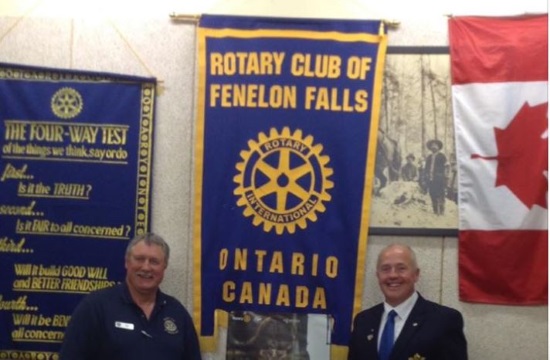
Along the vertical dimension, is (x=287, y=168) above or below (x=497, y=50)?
below

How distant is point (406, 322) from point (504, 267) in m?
0.59

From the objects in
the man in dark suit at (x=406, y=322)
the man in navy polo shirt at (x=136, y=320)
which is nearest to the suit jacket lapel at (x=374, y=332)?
the man in dark suit at (x=406, y=322)

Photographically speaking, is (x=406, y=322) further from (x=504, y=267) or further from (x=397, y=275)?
(x=504, y=267)

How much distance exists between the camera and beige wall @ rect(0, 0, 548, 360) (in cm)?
358

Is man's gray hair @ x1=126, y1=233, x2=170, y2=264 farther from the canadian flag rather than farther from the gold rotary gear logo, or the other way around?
the canadian flag

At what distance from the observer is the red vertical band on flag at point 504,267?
3.52m

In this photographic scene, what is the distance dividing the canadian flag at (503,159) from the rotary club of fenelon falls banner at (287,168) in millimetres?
446

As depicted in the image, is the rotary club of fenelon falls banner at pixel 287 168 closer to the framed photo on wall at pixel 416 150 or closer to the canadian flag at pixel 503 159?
the framed photo on wall at pixel 416 150

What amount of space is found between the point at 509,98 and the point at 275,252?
1305 mm

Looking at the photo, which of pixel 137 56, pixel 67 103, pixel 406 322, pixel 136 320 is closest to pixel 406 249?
pixel 406 322

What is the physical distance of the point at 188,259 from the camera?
3689 mm

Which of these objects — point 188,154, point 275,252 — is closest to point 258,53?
point 188,154

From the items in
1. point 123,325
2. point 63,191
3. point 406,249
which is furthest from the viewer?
point 63,191

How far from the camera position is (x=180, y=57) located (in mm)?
3734
